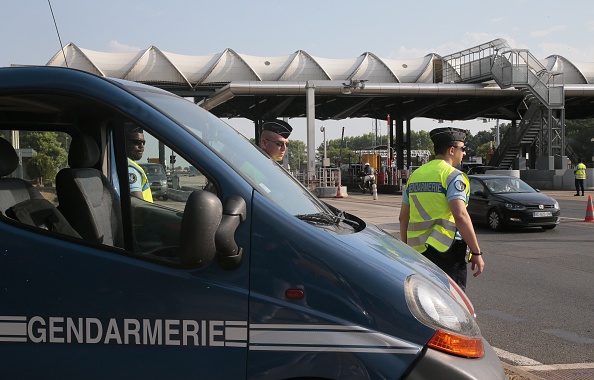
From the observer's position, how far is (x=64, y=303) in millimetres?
2275

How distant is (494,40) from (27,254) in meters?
35.9

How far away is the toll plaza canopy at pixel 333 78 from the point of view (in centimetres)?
3610

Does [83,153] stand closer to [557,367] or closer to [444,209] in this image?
[444,209]

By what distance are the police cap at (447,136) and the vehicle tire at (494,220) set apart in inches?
399

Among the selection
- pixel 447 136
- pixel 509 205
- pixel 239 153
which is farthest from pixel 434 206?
pixel 509 205

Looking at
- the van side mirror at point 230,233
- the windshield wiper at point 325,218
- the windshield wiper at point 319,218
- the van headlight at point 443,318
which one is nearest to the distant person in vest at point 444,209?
the windshield wiper at point 325,218

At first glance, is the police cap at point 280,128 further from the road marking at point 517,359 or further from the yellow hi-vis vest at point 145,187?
the road marking at point 517,359

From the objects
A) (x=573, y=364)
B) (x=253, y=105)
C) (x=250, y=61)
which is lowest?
(x=573, y=364)


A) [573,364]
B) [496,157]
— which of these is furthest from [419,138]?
[573,364]

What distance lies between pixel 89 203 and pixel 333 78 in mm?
41728

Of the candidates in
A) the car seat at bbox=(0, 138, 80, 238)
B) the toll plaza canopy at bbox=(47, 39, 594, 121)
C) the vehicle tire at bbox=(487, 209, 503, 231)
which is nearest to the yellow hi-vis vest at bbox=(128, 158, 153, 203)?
the car seat at bbox=(0, 138, 80, 238)

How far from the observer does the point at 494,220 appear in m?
14.2

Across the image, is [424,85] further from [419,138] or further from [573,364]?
[419,138]

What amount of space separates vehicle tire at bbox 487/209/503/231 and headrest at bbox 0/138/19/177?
12710mm
